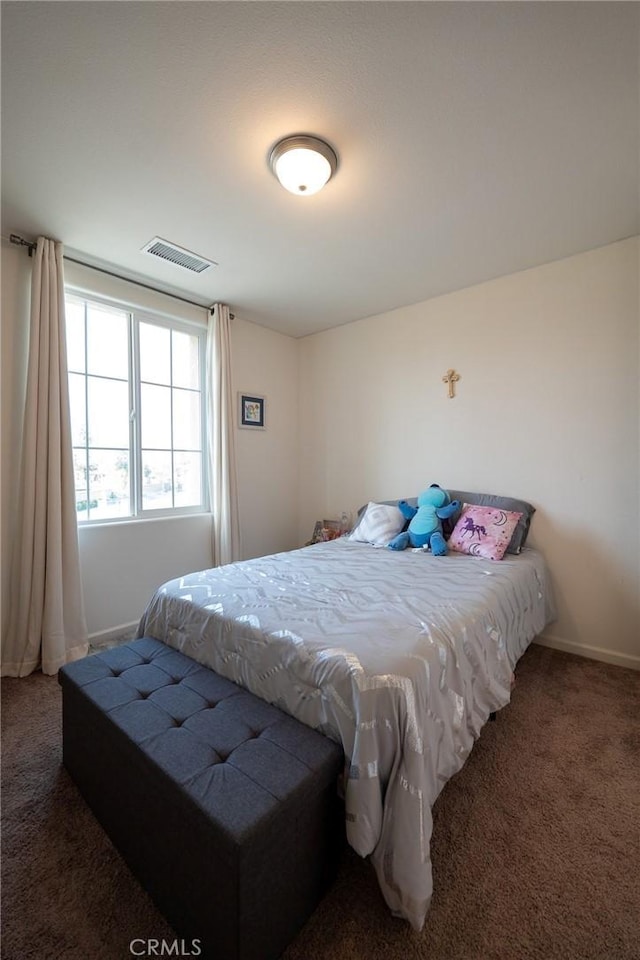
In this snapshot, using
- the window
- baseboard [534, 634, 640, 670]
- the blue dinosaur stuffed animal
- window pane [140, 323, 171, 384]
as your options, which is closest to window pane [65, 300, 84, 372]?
the window

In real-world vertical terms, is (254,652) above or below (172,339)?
below

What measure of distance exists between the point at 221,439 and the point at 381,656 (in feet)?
7.94

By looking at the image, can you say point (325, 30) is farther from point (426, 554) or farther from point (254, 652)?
point (426, 554)

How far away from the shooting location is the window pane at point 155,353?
9.66 ft

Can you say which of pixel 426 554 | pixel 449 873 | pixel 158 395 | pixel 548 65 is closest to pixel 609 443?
pixel 426 554

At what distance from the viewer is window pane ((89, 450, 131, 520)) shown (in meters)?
2.68

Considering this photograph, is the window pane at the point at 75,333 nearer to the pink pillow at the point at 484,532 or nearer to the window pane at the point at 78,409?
the window pane at the point at 78,409

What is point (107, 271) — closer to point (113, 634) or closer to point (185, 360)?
point (185, 360)

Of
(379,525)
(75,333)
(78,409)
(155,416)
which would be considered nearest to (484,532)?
→ (379,525)

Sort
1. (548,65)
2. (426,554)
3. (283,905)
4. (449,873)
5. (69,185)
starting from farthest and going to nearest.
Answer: (426,554), (69,185), (548,65), (449,873), (283,905)

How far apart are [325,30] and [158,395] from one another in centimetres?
234

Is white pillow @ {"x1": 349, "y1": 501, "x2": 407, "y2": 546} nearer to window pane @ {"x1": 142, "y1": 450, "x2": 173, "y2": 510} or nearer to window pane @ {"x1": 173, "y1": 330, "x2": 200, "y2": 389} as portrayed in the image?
window pane @ {"x1": 142, "y1": 450, "x2": 173, "y2": 510}

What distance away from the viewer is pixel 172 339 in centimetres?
313

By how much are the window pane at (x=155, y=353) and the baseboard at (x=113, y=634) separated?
5.96ft
